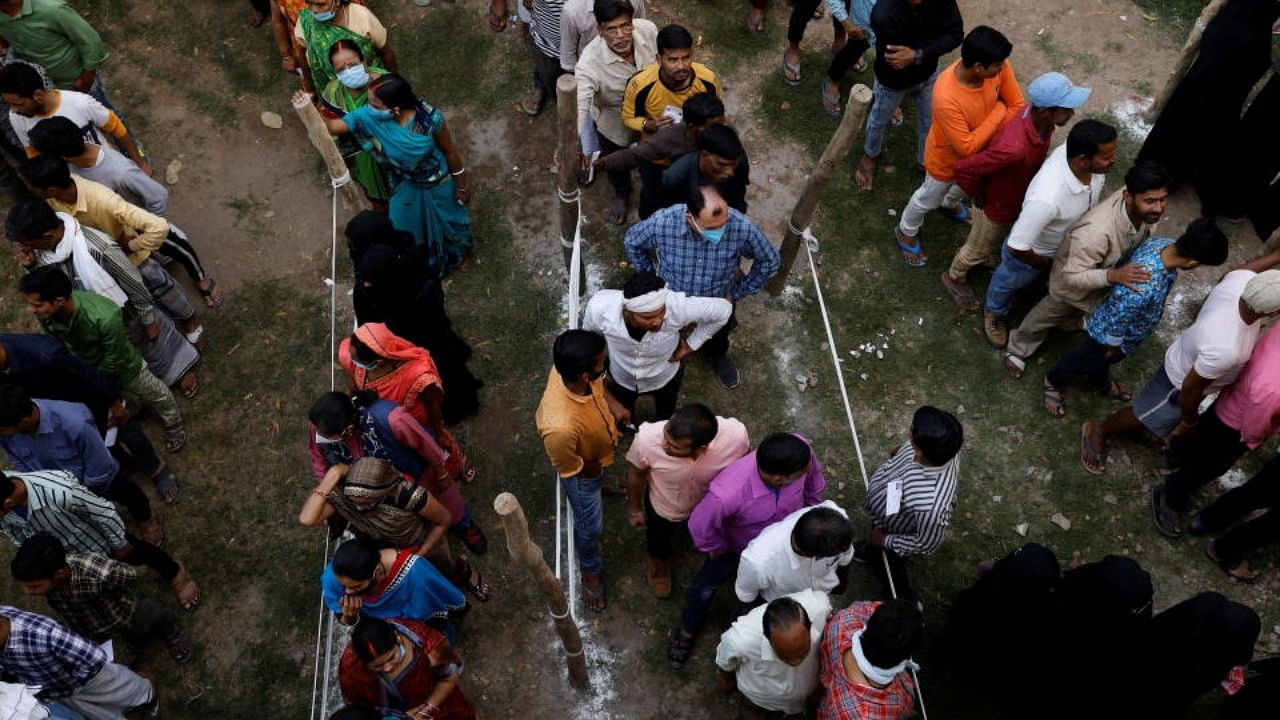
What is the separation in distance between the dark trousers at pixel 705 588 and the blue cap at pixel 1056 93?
337 centimetres

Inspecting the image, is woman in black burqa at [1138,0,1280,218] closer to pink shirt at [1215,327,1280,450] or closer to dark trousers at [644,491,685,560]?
pink shirt at [1215,327,1280,450]

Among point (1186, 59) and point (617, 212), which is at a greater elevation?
point (1186, 59)

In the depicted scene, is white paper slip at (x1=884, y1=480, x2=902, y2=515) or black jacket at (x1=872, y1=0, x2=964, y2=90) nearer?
white paper slip at (x1=884, y1=480, x2=902, y2=515)

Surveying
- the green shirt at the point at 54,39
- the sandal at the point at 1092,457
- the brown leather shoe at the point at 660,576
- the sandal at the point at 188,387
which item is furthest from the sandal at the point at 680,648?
the green shirt at the point at 54,39

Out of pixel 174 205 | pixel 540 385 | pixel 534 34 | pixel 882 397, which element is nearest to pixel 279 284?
pixel 174 205

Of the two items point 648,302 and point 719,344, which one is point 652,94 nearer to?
point 719,344

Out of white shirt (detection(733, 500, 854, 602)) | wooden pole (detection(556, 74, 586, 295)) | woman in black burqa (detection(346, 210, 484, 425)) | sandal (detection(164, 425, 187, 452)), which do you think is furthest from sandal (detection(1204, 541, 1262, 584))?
sandal (detection(164, 425, 187, 452))

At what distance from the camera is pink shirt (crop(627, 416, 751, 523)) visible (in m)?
4.73

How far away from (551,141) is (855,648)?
533 centimetres

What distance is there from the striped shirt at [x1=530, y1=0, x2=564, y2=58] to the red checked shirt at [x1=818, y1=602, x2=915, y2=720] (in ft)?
16.6

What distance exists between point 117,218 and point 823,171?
464cm

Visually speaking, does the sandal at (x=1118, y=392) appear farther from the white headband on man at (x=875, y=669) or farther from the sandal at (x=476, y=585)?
the sandal at (x=476, y=585)

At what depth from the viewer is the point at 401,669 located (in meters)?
4.19

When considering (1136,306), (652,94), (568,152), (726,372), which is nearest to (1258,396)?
(1136,306)
